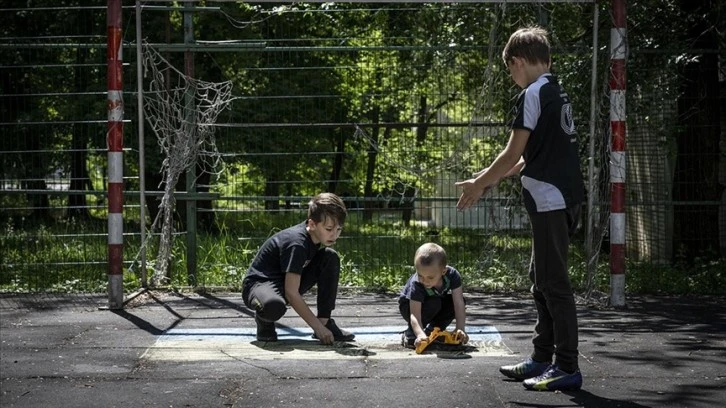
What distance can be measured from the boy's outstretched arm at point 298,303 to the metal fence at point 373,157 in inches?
125

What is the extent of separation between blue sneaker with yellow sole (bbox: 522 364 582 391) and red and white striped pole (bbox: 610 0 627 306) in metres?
3.05

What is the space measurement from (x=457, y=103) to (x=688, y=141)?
9.29ft

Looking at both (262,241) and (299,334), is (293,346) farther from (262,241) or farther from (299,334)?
(262,241)

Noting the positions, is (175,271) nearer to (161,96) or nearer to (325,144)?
(161,96)

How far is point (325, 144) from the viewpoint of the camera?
11859 millimetres

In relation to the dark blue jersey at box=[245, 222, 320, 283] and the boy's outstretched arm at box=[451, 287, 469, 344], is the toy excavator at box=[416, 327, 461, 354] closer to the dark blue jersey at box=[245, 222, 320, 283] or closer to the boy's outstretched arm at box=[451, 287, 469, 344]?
the boy's outstretched arm at box=[451, 287, 469, 344]

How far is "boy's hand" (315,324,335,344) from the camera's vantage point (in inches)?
258

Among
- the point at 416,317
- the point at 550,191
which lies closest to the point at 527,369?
the point at 550,191

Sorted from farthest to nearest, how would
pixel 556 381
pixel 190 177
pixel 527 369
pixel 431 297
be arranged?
pixel 190 177 → pixel 431 297 → pixel 527 369 → pixel 556 381

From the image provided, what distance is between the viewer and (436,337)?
251 inches

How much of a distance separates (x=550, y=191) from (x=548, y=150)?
8.7 inches

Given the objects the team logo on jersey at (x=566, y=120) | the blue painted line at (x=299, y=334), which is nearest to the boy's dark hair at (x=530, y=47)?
the team logo on jersey at (x=566, y=120)

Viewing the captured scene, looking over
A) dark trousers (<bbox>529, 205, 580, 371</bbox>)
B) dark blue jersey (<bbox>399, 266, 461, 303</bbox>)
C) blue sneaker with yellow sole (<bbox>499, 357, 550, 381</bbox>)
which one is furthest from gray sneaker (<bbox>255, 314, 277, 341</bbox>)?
dark trousers (<bbox>529, 205, 580, 371</bbox>)

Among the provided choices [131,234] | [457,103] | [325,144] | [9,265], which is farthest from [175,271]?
[457,103]
